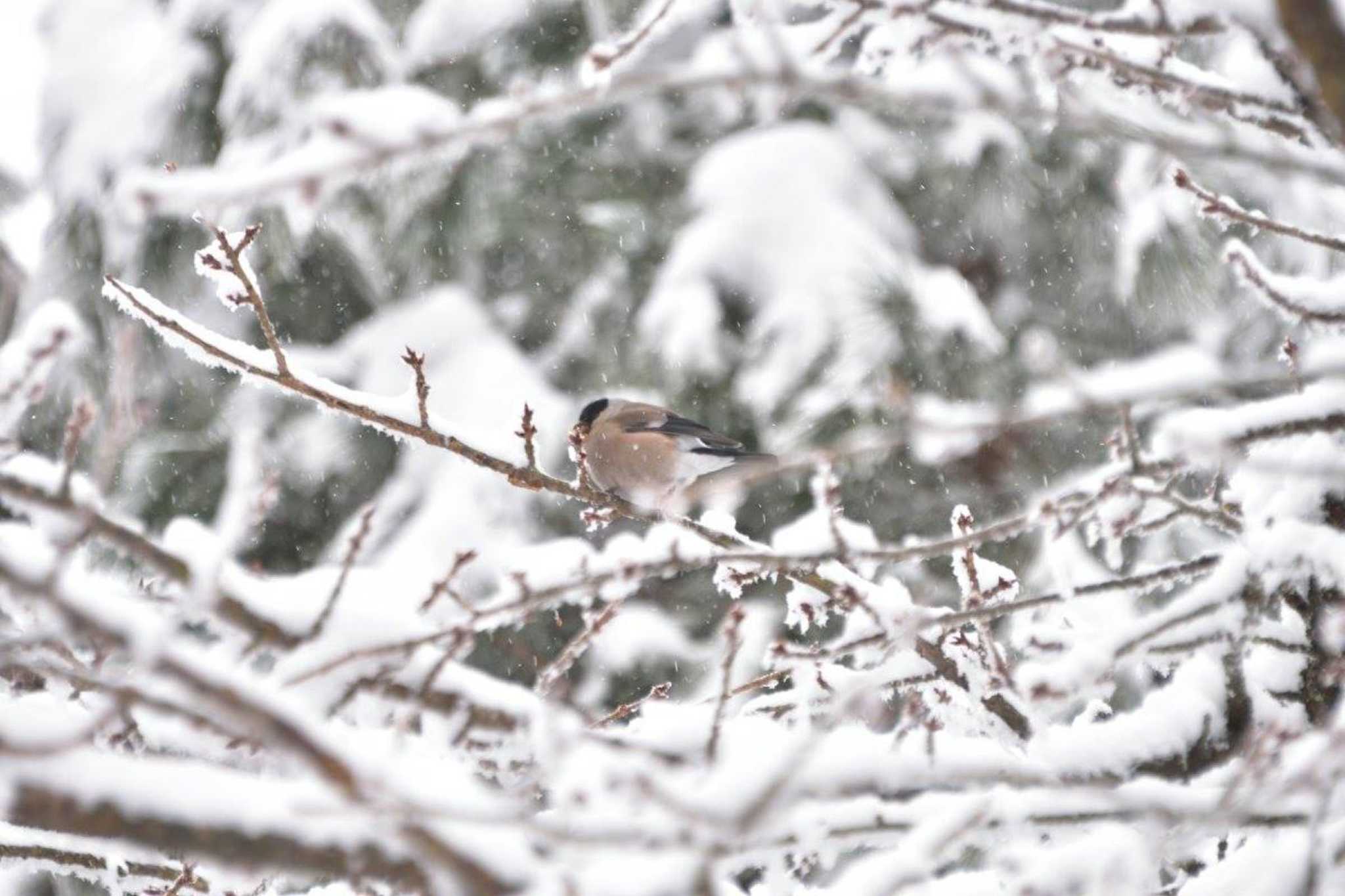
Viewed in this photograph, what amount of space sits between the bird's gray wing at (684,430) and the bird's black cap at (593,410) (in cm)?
22

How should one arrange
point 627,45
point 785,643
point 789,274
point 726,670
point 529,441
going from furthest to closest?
point 789,274 < point 529,441 < point 785,643 < point 627,45 < point 726,670

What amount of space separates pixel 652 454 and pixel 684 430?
0.12 meters

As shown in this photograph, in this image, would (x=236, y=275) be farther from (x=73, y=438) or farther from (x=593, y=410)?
(x=593, y=410)

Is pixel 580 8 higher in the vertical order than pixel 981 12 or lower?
lower

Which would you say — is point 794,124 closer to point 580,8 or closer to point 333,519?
point 580,8

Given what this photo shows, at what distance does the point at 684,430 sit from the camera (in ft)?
13.1

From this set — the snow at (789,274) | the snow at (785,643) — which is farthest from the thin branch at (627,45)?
the snow at (789,274)

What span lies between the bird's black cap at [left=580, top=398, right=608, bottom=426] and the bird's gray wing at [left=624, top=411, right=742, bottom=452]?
22 centimetres

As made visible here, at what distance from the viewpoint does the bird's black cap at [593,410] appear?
4.26 meters

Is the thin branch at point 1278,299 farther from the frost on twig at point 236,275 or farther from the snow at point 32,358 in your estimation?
the snow at point 32,358

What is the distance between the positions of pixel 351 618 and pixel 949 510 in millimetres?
4241

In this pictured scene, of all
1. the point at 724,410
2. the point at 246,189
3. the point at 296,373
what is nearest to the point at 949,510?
the point at 724,410

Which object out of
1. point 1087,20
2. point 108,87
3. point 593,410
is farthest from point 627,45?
point 108,87

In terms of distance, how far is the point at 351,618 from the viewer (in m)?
1.18
